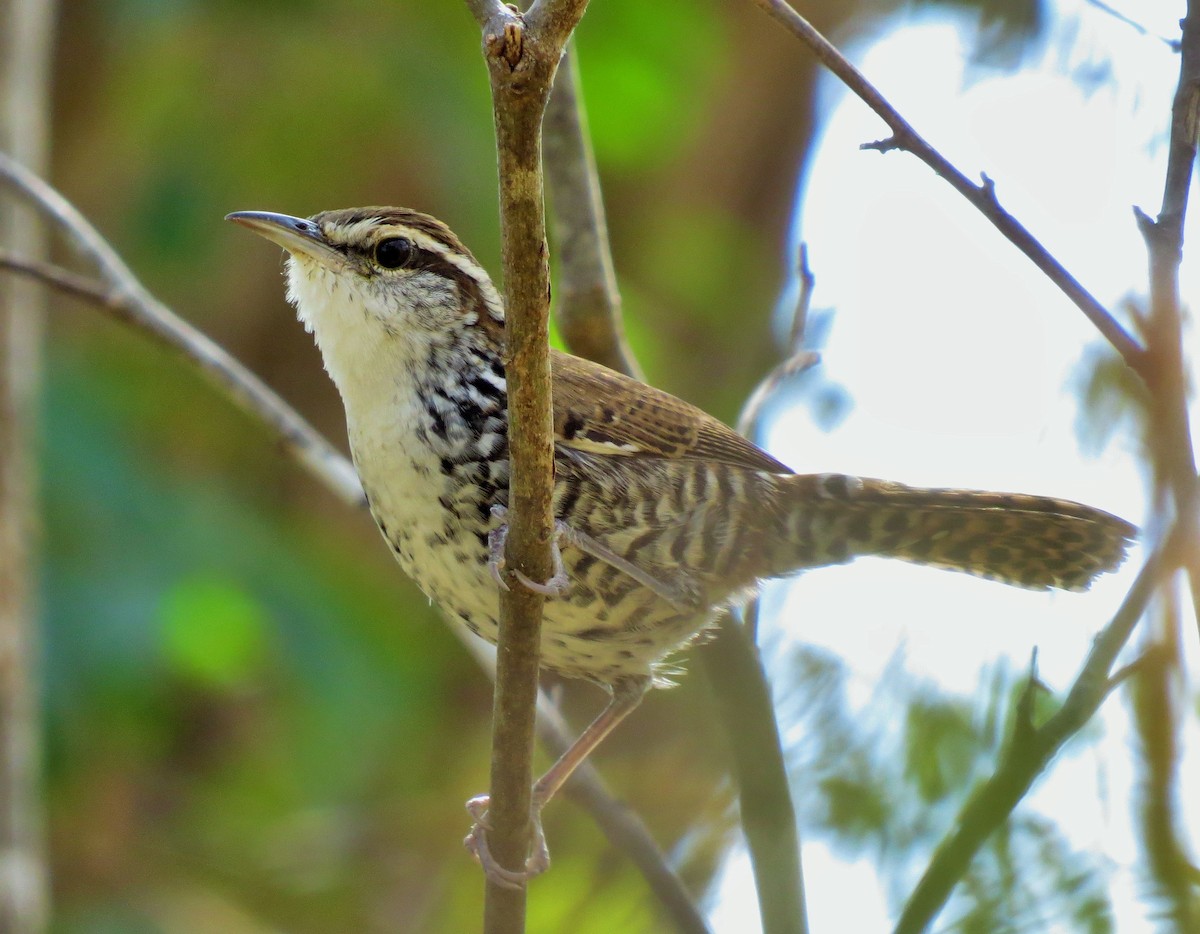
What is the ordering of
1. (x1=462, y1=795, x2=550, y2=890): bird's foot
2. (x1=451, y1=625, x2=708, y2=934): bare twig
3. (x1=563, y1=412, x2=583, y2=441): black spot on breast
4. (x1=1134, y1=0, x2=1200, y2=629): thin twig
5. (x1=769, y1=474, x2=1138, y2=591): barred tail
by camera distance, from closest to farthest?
1. (x1=1134, y1=0, x2=1200, y2=629): thin twig
2. (x1=451, y1=625, x2=708, y2=934): bare twig
3. (x1=462, y1=795, x2=550, y2=890): bird's foot
4. (x1=563, y1=412, x2=583, y2=441): black spot on breast
5. (x1=769, y1=474, x2=1138, y2=591): barred tail

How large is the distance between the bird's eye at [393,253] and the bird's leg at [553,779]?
1321 millimetres

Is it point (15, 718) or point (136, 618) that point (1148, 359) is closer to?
point (15, 718)

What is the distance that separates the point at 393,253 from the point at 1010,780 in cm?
256

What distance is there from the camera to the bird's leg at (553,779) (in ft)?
11.4

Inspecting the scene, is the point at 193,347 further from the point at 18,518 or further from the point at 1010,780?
the point at 1010,780

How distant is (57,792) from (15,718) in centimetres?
181

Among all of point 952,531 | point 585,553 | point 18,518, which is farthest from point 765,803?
point 18,518

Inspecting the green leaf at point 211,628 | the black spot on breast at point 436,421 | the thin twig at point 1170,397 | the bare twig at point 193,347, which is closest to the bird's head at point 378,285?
the black spot on breast at point 436,421

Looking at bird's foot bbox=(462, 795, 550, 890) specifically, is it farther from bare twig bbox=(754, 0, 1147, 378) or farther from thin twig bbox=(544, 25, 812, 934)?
bare twig bbox=(754, 0, 1147, 378)

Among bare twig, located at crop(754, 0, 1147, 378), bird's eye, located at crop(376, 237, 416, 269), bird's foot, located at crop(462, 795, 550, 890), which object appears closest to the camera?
bare twig, located at crop(754, 0, 1147, 378)

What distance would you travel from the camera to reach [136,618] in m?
5.46

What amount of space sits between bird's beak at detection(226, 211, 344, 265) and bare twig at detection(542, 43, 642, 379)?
85 cm

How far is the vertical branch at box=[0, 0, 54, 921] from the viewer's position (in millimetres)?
4562

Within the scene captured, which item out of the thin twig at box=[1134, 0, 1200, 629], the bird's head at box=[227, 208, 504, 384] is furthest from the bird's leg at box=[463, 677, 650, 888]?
the thin twig at box=[1134, 0, 1200, 629]
